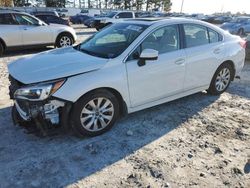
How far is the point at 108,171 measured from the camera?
11.5 feet

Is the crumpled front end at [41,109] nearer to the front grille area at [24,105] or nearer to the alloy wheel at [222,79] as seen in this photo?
the front grille area at [24,105]

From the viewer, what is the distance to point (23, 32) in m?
10.6

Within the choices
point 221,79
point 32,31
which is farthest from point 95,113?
point 32,31

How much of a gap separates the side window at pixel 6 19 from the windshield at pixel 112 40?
643cm

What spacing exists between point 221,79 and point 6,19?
8.12 meters

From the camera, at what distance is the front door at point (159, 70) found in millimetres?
4414

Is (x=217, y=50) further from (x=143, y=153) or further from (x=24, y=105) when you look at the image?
(x=24, y=105)

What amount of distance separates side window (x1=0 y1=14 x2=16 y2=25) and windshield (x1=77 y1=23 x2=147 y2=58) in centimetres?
643

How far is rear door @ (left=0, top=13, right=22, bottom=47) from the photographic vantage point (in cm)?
1029

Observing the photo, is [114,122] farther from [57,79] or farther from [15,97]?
[15,97]

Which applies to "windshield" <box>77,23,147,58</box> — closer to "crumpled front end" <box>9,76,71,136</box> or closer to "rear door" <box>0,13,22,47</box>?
"crumpled front end" <box>9,76,71,136</box>

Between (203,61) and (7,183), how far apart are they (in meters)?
3.86

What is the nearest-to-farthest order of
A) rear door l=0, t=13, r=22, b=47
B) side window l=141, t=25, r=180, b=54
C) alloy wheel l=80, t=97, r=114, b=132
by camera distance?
1. alloy wheel l=80, t=97, r=114, b=132
2. side window l=141, t=25, r=180, b=54
3. rear door l=0, t=13, r=22, b=47

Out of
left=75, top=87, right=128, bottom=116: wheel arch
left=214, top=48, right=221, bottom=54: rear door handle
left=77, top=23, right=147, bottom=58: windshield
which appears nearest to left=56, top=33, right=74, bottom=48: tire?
left=77, top=23, right=147, bottom=58: windshield
